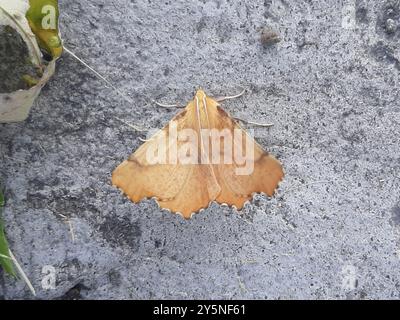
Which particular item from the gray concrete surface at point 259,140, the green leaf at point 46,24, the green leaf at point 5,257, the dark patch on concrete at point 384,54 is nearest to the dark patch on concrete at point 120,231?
the gray concrete surface at point 259,140

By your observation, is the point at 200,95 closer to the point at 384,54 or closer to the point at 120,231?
the point at 120,231

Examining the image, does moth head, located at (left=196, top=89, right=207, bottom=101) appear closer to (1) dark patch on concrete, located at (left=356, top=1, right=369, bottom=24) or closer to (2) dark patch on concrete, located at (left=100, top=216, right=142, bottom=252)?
(2) dark patch on concrete, located at (left=100, top=216, right=142, bottom=252)

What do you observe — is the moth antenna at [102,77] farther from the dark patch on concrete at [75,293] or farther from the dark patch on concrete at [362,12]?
the dark patch on concrete at [362,12]

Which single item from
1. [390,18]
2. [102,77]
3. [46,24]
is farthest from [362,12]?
[46,24]

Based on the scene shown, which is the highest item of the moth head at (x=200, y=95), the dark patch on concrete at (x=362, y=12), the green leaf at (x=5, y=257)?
the dark patch on concrete at (x=362, y=12)

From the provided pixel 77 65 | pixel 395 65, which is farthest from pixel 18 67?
A: pixel 395 65

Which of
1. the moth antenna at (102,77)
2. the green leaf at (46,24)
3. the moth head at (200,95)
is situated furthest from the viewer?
the moth antenna at (102,77)

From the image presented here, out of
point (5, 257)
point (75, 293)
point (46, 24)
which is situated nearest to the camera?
point (46, 24)
